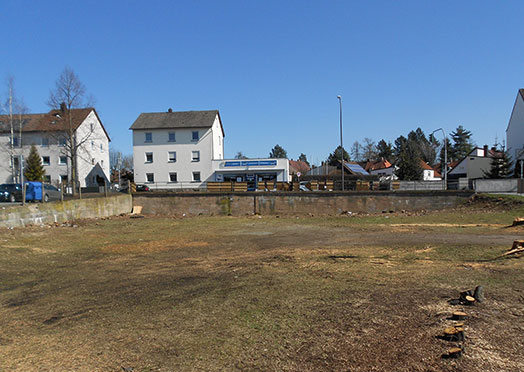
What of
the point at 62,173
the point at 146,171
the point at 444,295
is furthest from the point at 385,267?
the point at 62,173

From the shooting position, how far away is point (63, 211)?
2353cm

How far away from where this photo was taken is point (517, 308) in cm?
604

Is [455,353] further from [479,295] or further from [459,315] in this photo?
[479,295]

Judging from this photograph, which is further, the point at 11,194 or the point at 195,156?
the point at 195,156

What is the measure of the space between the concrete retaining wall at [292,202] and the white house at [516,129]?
89.5 ft

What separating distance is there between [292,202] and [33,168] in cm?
3770

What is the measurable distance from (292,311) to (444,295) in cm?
276

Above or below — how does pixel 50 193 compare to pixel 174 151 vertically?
below

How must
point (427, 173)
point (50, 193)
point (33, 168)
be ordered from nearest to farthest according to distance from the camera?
point (50, 193)
point (33, 168)
point (427, 173)

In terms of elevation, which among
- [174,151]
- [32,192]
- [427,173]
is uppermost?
[174,151]

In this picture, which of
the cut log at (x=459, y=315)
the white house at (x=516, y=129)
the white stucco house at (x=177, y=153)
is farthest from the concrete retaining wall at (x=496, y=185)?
the cut log at (x=459, y=315)

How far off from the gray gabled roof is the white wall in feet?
2.00

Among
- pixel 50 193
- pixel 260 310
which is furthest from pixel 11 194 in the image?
pixel 260 310

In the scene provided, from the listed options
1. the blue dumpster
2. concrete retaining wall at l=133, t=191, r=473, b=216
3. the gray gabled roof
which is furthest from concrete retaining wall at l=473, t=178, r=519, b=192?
the blue dumpster
